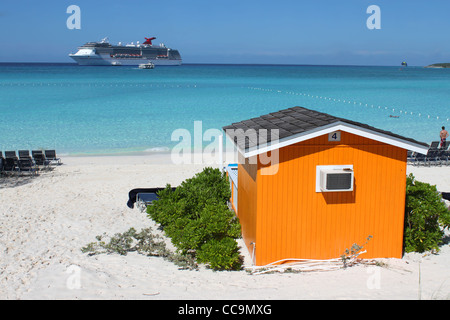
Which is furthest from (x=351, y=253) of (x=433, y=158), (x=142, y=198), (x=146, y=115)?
(x=146, y=115)

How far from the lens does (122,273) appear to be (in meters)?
7.16

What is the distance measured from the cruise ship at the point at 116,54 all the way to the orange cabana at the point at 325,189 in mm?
128948

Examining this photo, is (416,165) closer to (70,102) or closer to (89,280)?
(89,280)

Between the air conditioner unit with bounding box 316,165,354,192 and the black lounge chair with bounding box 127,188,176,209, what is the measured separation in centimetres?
492

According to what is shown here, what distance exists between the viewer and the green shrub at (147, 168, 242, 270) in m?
7.38

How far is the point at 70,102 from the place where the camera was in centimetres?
4322

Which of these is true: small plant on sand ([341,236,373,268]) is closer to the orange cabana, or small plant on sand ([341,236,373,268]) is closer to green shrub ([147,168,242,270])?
the orange cabana

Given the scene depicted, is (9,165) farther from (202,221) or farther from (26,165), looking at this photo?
(202,221)

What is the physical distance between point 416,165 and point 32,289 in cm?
1413

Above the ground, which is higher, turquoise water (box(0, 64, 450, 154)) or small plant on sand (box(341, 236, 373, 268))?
turquoise water (box(0, 64, 450, 154))

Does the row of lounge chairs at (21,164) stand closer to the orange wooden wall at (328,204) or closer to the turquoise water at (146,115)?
the turquoise water at (146,115)

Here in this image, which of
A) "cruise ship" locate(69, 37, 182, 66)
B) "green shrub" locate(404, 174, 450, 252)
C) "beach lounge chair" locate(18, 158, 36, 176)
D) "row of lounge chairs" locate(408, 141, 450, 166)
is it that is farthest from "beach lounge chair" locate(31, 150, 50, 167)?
"cruise ship" locate(69, 37, 182, 66)

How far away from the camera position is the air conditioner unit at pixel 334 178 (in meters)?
7.14

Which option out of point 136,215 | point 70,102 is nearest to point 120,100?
point 70,102
